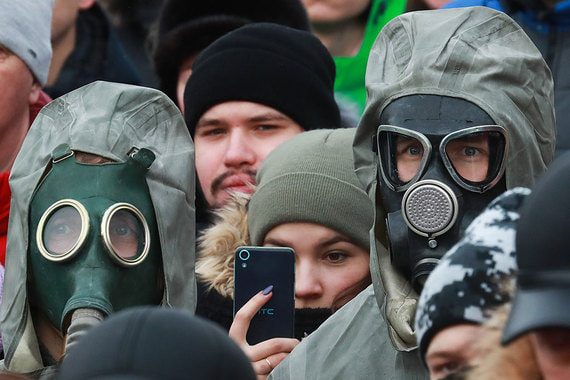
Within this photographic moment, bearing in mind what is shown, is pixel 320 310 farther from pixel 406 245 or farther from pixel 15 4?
pixel 15 4

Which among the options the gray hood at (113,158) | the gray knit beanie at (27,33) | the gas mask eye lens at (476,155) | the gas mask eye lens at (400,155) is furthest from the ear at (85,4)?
the gas mask eye lens at (476,155)

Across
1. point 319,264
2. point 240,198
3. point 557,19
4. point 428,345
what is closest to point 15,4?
point 240,198

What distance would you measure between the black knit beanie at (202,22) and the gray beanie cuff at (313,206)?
5.28 ft

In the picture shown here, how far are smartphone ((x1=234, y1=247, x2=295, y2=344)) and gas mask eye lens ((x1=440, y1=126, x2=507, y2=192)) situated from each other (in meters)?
0.64

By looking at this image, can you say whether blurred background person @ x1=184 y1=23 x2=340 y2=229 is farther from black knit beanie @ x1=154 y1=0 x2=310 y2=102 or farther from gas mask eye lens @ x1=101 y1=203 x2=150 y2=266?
gas mask eye lens @ x1=101 y1=203 x2=150 y2=266

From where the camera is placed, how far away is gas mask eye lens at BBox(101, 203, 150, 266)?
3979mm

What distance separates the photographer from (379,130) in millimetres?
4070

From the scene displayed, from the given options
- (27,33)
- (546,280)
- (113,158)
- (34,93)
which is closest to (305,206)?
(113,158)

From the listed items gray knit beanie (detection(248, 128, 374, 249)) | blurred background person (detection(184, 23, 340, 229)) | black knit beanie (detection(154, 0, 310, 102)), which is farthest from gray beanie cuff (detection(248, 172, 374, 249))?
black knit beanie (detection(154, 0, 310, 102))

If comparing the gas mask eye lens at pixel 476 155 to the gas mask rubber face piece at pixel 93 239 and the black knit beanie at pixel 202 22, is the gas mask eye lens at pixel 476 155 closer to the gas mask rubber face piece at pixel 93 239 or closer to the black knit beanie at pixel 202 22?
the gas mask rubber face piece at pixel 93 239

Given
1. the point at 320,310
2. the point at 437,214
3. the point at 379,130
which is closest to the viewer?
the point at 437,214

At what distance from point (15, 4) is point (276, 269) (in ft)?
5.70

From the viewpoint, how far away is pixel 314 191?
4.81 metres

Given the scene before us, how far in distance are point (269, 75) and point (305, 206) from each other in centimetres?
99
